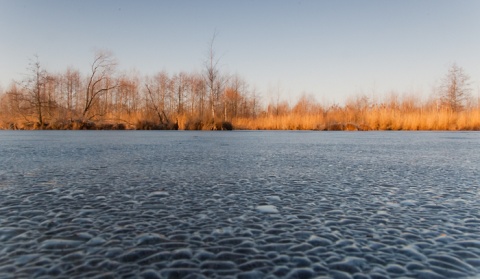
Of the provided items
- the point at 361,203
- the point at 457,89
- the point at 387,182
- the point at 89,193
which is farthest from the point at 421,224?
the point at 457,89

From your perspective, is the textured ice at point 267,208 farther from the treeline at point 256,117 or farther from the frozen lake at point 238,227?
the treeline at point 256,117

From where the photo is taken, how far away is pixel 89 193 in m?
1.91

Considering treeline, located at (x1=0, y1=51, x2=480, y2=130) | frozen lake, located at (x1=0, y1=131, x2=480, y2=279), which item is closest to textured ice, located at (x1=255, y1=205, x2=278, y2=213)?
frozen lake, located at (x1=0, y1=131, x2=480, y2=279)

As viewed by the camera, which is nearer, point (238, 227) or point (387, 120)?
point (238, 227)

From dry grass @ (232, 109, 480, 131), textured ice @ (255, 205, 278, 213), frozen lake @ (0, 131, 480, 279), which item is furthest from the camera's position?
dry grass @ (232, 109, 480, 131)

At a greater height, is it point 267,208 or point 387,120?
point 387,120

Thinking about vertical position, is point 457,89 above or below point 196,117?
above

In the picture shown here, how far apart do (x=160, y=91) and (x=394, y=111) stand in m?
23.7

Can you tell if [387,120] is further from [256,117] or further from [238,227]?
[238,227]

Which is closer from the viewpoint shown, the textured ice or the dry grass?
the textured ice

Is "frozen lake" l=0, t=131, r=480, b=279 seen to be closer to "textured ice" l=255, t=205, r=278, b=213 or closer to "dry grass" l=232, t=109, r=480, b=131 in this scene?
"textured ice" l=255, t=205, r=278, b=213

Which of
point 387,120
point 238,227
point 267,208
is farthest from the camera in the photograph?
point 387,120

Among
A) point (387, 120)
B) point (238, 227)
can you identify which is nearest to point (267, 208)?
point (238, 227)

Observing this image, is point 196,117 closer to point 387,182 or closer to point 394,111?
point 394,111
